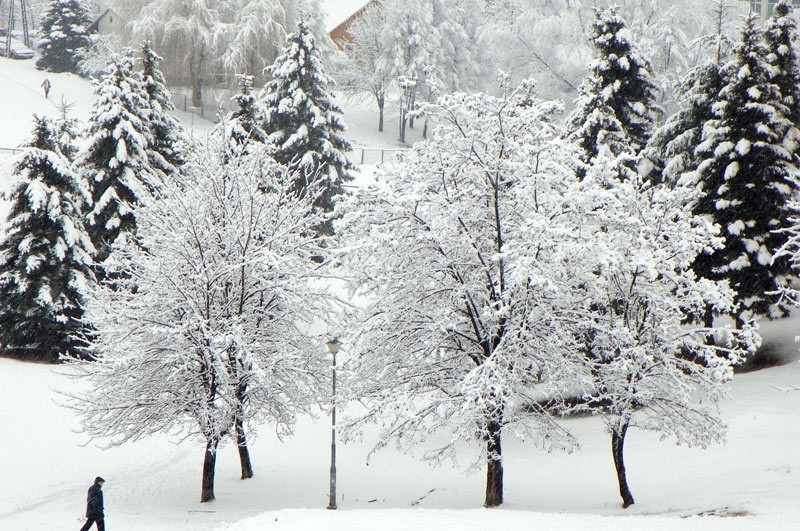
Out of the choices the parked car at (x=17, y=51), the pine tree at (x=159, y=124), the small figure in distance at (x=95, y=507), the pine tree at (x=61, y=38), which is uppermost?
the parked car at (x=17, y=51)

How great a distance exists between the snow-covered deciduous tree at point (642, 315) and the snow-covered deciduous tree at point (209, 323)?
6.46m

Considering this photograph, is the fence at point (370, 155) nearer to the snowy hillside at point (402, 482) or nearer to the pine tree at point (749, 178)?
the snowy hillside at point (402, 482)

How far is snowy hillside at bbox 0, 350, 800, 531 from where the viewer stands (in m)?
12.3

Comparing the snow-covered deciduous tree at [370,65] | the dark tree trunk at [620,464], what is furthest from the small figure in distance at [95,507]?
the snow-covered deciduous tree at [370,65]

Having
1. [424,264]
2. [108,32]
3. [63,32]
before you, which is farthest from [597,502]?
[63,32]

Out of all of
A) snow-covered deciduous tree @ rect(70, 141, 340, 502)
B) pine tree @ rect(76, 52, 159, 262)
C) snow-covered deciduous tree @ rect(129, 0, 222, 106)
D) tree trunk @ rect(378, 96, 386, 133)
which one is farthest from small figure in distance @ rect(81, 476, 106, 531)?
tree trunk @ rect(378, 96, 386, 133)

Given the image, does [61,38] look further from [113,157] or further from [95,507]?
[95,507]

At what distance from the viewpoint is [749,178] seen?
72.7 ft

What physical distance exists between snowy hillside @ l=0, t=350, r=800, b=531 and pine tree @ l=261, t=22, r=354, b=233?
506 inches

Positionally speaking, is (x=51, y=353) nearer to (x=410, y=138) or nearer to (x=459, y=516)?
(x=459, y=516)

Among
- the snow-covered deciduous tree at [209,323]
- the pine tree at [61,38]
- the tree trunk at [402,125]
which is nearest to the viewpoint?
the snow-covered deciduous tree at [209,323]

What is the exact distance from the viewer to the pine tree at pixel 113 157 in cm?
2781

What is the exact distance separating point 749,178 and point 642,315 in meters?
9.35

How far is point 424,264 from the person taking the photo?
14797 millimetres
